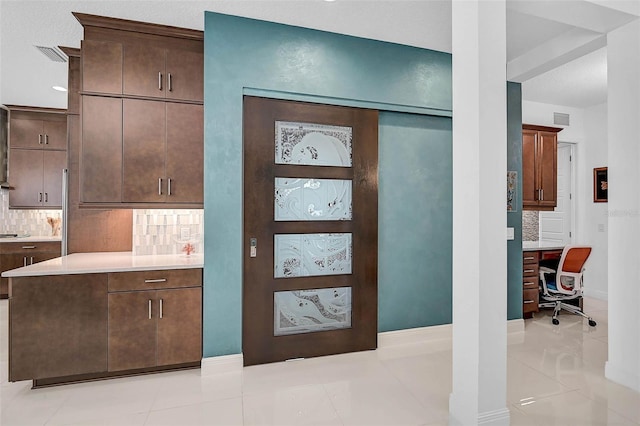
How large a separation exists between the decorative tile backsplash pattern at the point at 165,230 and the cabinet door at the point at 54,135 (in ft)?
10.4

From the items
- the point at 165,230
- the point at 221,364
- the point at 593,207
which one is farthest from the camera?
the point at 593,207

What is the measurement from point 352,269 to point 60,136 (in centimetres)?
509

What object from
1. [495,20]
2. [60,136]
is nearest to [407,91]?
[495,20]

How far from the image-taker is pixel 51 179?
523 cm

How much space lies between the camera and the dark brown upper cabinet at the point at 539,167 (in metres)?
4.85

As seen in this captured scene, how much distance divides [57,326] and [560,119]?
22.4ft

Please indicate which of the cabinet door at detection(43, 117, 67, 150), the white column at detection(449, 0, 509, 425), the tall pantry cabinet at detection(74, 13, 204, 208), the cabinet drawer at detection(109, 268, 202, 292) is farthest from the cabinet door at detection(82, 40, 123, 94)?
the cabinet door at detection(43, 117, 67, 150)

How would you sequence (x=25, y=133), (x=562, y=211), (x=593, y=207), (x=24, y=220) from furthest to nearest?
(x=562, y=211) < (x=24, y=220) < (x=593, y=207) < (x=25, y=133)

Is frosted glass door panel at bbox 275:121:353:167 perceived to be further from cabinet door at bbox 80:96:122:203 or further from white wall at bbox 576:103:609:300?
white wall at bbox 576:103:609:300

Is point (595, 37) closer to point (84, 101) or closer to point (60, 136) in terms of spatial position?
point (84, 101)

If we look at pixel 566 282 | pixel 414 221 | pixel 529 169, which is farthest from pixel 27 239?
pixel 566 282

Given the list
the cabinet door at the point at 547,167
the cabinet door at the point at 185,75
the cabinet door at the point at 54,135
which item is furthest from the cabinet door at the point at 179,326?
the cabinet door at the point at 547,167

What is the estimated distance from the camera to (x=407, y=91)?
11.2 ft

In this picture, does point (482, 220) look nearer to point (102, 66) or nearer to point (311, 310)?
point (311, 310)
